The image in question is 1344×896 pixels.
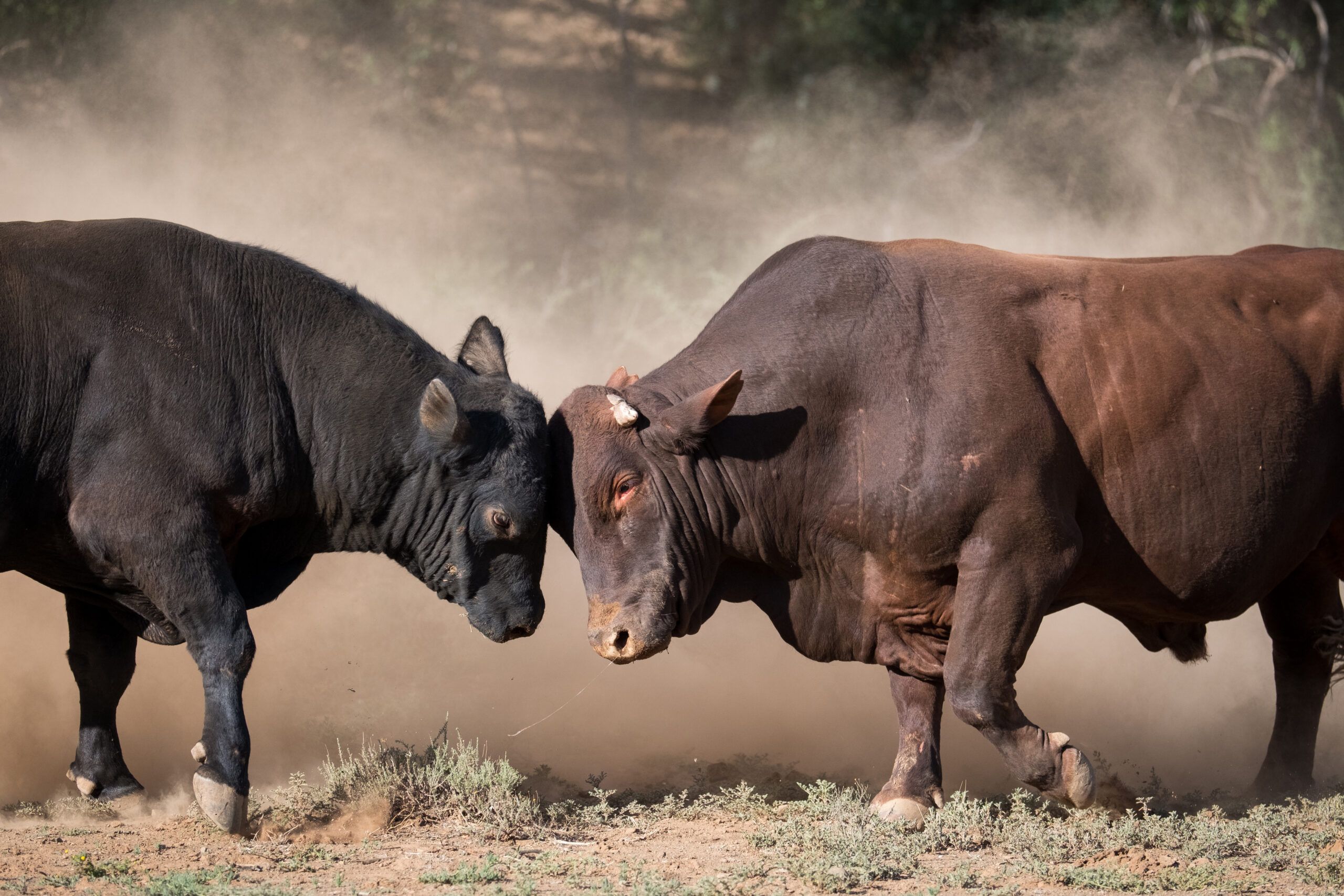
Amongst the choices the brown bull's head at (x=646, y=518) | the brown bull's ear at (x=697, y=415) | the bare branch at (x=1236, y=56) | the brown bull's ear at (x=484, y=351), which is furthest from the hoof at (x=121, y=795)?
the bare branch at (x=1236, y=56)

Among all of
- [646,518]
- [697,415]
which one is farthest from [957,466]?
[646,518]

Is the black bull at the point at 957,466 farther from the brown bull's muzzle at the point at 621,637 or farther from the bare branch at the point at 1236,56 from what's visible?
the bare branch at the point at 1236,56

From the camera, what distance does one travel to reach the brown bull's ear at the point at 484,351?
273 inches

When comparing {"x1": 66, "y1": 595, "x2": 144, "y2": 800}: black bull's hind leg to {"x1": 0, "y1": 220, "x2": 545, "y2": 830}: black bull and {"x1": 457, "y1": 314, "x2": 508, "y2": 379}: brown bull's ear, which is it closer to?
{"x1": 0, "y1": 220, "x2": 545, "y2": 830}: black bull

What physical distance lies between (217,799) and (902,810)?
8.84 ft

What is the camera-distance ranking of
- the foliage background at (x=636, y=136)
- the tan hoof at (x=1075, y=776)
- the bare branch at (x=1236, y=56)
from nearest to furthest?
the tan hoof at (x=1075, y=776) < the foliage background at (x=636, y=136) < the bare branch at (x=1236, y=56)

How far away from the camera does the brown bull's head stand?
5.86 metres

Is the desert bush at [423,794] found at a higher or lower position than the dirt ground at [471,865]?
higher

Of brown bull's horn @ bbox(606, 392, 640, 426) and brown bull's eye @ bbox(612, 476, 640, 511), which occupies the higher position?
brown bull's horn @ bbox(606, 392, 640, 426)

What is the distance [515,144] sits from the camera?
15.4 m

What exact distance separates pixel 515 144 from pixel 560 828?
34.9 ft

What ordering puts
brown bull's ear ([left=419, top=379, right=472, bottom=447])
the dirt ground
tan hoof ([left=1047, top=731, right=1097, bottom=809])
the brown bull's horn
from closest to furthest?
Answer: the dirt ground
tan hoof ([left=1047, top=731, right=1097, bottom=809])
the brown bull's horn
brown bull's ear ([left=419, top=379, right=472, bottom=447])

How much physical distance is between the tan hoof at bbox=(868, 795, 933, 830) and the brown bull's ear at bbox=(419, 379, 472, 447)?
232 centimetres

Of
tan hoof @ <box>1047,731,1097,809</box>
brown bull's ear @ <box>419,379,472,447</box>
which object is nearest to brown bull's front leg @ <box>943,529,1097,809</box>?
tan hoof @ <box>1047,731,1097,809</box>
